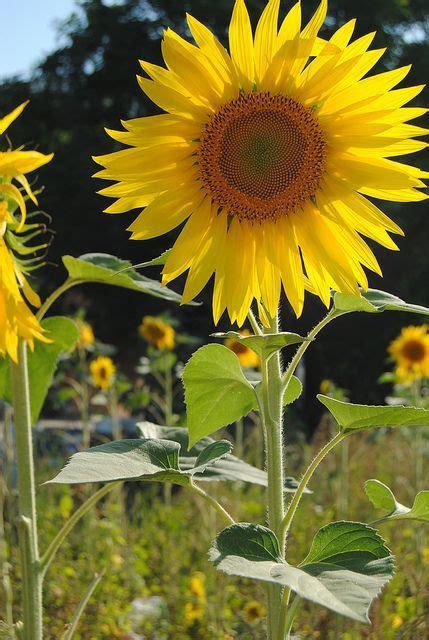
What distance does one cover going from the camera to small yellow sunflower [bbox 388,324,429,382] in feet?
13.9

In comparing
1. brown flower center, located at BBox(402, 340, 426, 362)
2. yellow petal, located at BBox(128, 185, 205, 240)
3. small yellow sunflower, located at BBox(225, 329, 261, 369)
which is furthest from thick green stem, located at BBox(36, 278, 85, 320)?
brown flower center, located at BBox(402, 340, 426, 362)

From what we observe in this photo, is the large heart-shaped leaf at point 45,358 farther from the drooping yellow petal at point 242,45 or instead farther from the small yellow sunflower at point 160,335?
the small yellow sunflower at point 160,335

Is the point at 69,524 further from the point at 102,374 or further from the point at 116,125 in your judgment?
the point at 116,125

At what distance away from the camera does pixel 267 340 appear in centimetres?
97

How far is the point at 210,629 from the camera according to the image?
107 inches

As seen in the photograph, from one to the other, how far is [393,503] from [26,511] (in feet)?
1.61

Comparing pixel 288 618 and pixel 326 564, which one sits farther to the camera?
pixel 288 618

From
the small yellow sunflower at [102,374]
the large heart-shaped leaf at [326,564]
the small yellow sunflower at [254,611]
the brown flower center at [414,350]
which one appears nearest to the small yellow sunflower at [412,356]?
the brown flower center at [414,350]

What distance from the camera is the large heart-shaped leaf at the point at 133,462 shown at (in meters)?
0.90

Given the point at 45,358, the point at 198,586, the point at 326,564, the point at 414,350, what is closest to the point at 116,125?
the point at 414,350

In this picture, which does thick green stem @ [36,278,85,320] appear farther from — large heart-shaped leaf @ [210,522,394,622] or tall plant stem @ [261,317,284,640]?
large heart-shaped leaf @ [210,522,394,622]

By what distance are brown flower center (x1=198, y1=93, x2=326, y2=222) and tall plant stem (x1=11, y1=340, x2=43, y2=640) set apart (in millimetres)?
362

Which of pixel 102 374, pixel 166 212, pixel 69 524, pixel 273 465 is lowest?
pixel 102 374

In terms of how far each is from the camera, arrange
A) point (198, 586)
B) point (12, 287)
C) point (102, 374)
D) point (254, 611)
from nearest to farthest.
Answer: point (12, 287), point (254, 611), point (198, 586), point (102, 374)
